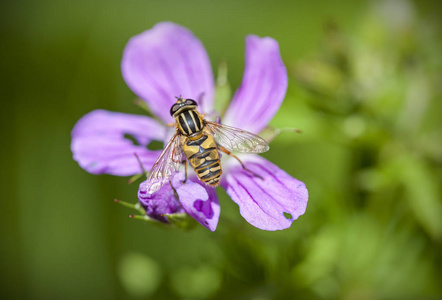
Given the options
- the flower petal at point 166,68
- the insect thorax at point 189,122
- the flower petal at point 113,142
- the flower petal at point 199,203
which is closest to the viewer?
the flower petal at point 199,203

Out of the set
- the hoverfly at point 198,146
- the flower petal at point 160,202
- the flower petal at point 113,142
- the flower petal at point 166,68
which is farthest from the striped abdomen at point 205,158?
the flower petal at point 166,68

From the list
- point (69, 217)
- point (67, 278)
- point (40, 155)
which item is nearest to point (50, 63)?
point (40, 155)

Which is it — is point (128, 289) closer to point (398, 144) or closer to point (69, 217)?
point (69, 217)

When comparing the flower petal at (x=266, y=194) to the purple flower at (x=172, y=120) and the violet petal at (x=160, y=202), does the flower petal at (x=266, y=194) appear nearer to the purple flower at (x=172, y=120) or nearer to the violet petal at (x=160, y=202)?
the purple flower at (x=172, y=120)

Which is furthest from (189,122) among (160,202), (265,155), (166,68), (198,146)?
(265,155)

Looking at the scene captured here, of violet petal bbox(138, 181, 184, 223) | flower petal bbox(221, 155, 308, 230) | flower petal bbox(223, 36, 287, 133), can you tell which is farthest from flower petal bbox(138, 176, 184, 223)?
flower petal bbox(223, 36, 287, 133)

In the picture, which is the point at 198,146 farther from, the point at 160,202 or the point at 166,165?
the point at 160,202

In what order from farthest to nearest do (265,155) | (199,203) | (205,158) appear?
(265,155), (205,158), (199,203)
